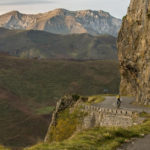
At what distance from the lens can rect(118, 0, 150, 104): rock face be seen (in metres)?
38.3

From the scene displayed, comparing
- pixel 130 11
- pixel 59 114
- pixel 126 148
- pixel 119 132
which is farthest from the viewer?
pixel 130 11

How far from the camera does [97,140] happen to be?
1370 cm

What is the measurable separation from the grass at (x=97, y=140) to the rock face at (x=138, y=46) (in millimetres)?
22250

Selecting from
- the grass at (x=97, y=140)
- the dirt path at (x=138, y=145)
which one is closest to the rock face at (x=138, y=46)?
the grass at (x=97, y=140)

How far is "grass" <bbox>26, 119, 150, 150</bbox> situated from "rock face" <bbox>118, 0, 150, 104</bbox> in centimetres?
2225

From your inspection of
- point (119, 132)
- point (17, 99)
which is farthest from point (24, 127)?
point (119, 132)

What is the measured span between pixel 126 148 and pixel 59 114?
22774 millimetres

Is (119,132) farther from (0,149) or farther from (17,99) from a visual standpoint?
(17,99)

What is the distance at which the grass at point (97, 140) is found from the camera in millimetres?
12250

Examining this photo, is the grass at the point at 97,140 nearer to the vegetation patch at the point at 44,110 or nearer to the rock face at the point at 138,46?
the rock face at the point at 138,46

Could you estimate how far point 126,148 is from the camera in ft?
42.9

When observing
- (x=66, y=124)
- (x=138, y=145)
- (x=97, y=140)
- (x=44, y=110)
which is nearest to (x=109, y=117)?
(x=66, y=124)

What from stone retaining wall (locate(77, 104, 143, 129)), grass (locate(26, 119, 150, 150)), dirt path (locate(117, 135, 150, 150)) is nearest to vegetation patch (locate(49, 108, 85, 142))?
stone retaining wall (locate(77, 104, 143, 129))

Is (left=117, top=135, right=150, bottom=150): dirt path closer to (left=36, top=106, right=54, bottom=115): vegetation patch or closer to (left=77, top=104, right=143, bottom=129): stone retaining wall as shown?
(left=77, top=104, right=143, bottom=129): stone retaining wall
